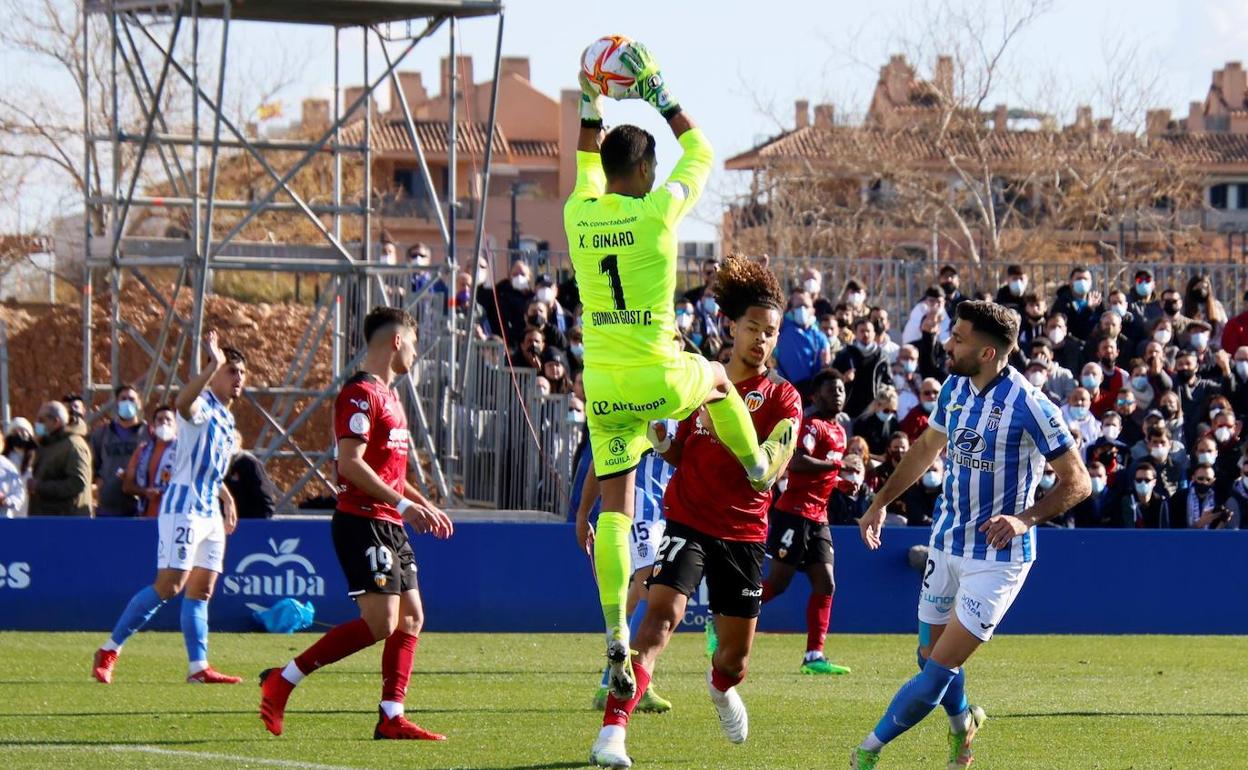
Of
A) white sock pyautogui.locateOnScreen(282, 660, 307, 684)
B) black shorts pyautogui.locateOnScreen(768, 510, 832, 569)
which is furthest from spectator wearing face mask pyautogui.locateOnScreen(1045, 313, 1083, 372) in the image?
white sock pyautogui.locateOnScreen(282, 660, 307, 684)

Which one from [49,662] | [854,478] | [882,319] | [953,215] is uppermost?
Answer: [953,215]

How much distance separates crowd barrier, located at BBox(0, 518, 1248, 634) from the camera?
16.0 m

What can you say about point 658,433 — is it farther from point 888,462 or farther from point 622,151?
point 888,462

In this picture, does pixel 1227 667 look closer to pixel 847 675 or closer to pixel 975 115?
pixel 847 675

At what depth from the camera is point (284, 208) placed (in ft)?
67.5

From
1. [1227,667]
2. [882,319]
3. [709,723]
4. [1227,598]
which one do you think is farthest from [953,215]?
[709,723]

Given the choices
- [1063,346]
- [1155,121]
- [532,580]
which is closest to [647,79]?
[532,580]

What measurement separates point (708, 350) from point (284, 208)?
481 centimetres

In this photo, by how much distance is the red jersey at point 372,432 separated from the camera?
8.83 metres

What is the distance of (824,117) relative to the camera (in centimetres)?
4553

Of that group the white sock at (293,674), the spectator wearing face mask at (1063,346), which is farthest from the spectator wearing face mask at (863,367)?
the white sock at (293,674)

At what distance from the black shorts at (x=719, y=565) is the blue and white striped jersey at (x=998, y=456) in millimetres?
923

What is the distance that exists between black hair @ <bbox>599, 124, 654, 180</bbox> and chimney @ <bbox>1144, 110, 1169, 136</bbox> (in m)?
36.8

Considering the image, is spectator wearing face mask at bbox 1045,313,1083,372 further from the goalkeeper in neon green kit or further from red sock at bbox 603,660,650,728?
red sock at bbox 603,660,650,728
